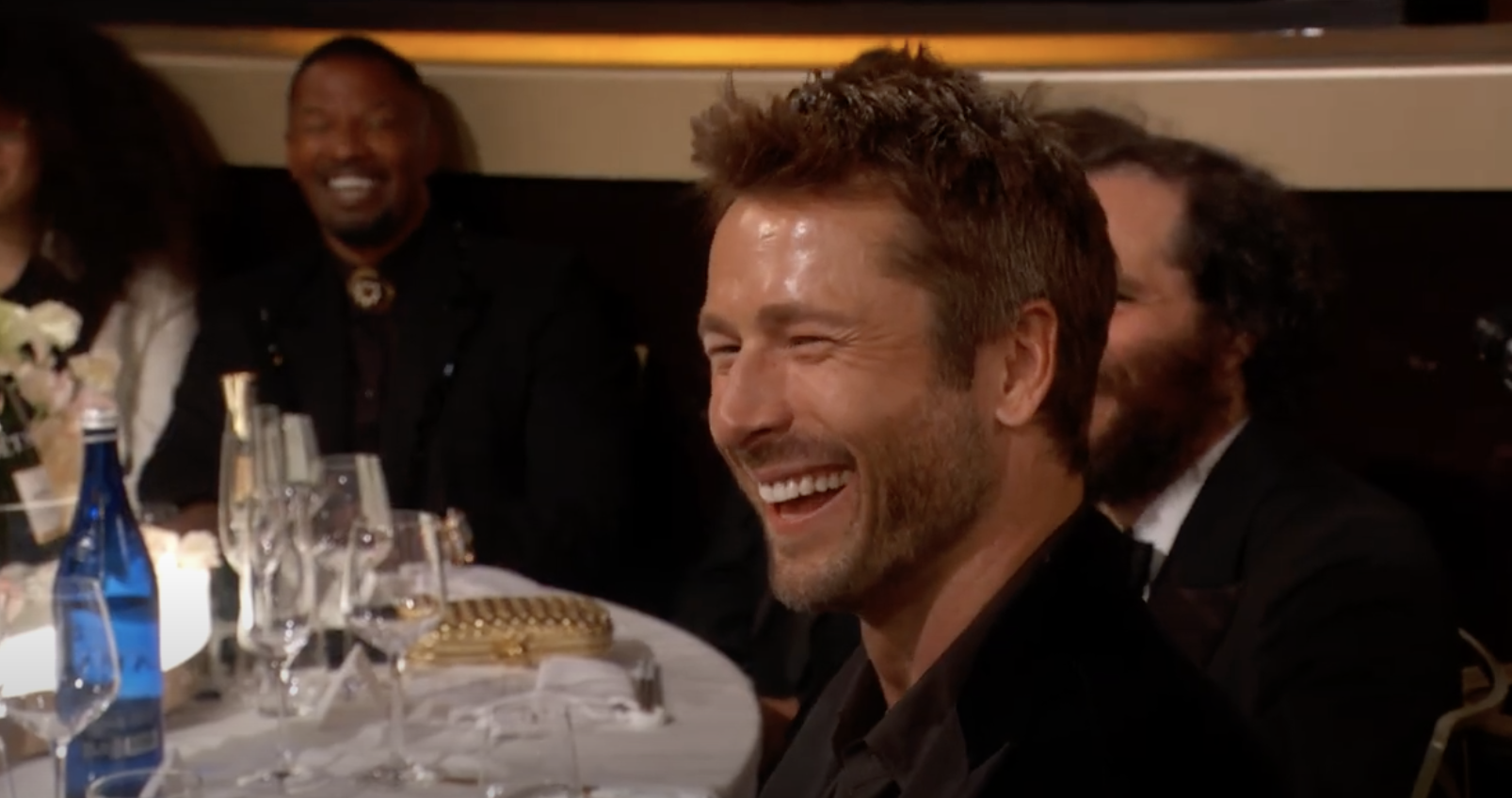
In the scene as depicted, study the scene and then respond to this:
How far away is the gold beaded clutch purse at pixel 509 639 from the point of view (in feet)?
6.25

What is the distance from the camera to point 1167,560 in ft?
6.75

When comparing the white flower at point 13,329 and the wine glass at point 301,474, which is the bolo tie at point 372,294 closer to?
the wine glass at point 301,474

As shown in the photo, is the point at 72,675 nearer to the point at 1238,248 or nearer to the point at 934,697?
the point at 934,697

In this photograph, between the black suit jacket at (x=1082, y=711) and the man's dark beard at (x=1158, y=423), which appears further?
the man's dark beard at (x=1158, y=423)

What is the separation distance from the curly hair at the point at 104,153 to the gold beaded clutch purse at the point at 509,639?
1.96 meters

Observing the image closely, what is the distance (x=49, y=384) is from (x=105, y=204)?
1899 mm

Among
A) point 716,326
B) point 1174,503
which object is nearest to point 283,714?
point 716,326

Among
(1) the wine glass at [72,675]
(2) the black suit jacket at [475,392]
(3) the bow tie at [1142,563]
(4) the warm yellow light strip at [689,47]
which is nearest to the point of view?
(1) the wine glass at [72,675]

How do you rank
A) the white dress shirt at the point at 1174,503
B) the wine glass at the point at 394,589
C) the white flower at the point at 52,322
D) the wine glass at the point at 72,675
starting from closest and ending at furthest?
the wine glass at the point at 72,675
the wine glass at the point at 394,589
the white flower at the point at 52,322
the white dress shirt at the point at 1174,503

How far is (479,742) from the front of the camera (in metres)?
1.64

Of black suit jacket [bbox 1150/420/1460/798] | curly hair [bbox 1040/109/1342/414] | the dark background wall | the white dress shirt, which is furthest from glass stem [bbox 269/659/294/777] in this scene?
the dark background wall

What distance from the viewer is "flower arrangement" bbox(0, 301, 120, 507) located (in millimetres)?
1873

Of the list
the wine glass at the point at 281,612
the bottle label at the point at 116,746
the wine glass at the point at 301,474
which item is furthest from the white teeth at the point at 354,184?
the bottle label at the point at 116,746

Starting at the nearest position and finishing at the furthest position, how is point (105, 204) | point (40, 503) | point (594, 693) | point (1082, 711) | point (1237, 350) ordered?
point (1082, 711) < point (594, 693) < point (40, 503) < point (1237, 350) < point (105, 204)
